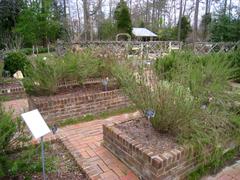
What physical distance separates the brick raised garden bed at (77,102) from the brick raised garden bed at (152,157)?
144 centimetres

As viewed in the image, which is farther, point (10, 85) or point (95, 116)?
point (10, 85)

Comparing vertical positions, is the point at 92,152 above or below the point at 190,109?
below

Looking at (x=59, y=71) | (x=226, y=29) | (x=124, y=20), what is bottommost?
(x=59, y=71)

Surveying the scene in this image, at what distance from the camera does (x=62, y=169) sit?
2266mm

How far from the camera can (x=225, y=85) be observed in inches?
124

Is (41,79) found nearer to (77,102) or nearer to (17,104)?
(77,102)

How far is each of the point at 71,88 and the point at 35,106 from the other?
0.95m

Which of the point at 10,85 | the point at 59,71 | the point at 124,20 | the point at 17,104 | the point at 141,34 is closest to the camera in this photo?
the point at 59,71

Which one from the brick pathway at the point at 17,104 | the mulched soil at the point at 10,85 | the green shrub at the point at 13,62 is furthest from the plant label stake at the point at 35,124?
the green shrub at the point at 13,62

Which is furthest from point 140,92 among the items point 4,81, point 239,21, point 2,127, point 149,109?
point 239,21

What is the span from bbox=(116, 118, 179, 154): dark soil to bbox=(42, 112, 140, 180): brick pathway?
329 millimetres

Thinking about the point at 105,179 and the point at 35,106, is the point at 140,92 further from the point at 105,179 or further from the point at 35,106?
the point at 35,106

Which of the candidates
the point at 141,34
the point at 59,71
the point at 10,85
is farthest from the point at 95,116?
Result: the point at 141,34

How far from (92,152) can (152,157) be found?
2.98 feet
